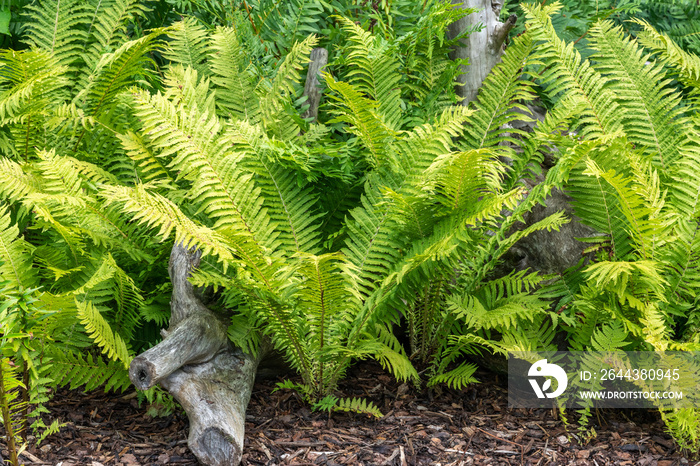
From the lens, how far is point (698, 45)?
13.1 ft

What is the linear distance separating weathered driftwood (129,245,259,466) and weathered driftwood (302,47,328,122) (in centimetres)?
122

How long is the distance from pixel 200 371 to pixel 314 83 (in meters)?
1.73

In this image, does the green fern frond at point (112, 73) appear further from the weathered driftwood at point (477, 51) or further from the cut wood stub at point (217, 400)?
the weathered driftwood at point (477, 51)

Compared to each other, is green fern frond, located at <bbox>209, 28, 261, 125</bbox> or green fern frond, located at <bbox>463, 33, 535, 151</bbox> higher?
green fern frond, located at <bbox>463, 33, 535, 151</bbox>

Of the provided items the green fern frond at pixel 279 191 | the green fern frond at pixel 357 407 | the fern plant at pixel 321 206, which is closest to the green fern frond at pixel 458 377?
the fern plant at pixel 321 206

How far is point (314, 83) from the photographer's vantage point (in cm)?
322

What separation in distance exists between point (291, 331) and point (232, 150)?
872mm

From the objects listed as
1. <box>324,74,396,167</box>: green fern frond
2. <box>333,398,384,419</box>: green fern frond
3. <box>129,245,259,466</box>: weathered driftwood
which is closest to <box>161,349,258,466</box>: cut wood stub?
<box>129,245,259,466</box>: weathered driftwood

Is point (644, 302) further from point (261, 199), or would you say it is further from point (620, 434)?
point (261, 199)

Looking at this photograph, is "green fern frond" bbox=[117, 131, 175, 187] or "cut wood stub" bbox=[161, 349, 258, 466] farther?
"green fern frond" bbox=[117, 131, 175, 187]

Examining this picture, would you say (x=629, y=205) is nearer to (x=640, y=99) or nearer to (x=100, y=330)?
(x=640, y=99)

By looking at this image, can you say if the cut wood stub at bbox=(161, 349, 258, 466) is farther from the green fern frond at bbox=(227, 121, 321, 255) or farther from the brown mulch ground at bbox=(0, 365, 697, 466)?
the green fern frond at bbox=(227, 121, 321, 255)

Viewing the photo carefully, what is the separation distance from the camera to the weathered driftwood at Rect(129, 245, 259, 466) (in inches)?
81.1

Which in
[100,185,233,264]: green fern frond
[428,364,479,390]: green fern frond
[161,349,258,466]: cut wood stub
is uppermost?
[100,185,233,264]: green fern frond
